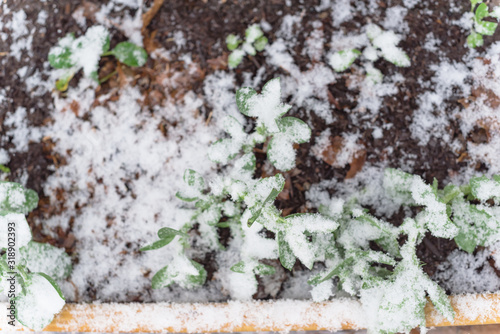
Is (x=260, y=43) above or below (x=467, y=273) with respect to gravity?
above

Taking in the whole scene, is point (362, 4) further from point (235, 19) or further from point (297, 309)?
point (297, 309)

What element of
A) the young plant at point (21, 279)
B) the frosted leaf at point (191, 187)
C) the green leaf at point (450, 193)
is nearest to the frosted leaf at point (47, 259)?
the young plant at point (21, 279)

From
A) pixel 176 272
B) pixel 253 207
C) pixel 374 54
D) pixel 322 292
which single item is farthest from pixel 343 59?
pixel 176 272

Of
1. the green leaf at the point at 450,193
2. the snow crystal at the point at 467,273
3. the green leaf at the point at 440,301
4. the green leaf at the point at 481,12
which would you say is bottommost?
the snow crystal at the point at 467,273

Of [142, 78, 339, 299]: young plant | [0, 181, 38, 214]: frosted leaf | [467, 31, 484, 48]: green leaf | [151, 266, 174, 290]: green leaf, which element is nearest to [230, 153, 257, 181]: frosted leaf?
[142, 78, 339, 299]: young plant

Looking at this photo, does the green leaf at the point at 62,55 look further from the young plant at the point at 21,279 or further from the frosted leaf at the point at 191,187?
the frosted leaf at the point at 191,187

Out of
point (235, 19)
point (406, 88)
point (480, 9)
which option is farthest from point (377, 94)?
point (235, 19)

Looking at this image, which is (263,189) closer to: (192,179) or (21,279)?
(192,179)

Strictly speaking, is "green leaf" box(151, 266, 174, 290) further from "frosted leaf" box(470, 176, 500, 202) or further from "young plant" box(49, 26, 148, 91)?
"frosted leaf" box(470, 176, 500, 202)
